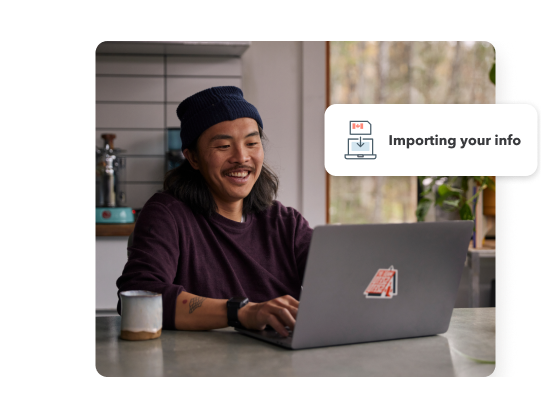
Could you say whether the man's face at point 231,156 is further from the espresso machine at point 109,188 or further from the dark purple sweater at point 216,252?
the espresso machine at point 109,188

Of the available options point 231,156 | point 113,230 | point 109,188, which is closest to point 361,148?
point 231,156

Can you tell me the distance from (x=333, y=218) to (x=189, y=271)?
1.94m

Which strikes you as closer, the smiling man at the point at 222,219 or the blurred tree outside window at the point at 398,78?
the smiling man at the point at 222,219

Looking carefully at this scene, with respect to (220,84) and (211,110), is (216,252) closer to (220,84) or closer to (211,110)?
(211,110)

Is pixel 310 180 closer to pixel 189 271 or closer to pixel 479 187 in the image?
pixel 479 187

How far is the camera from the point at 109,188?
8.64ft

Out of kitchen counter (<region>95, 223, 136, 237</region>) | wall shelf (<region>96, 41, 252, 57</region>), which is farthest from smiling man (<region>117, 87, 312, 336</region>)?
wall shelf (<region>96, 41, 252, 57</region>)

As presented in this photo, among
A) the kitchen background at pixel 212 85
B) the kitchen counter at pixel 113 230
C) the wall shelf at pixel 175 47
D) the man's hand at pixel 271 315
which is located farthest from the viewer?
the kitchen background at pixel 212 85

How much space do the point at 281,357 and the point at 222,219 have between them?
1.92ft

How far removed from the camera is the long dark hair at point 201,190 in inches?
51.1

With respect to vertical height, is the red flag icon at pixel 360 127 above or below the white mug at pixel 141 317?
above

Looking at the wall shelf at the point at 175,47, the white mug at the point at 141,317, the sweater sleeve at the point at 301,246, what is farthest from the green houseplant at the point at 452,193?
the white mug at the point at 141,317

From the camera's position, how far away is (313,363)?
30.5 inches

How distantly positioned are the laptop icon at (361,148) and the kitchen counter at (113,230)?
1.56 metres
